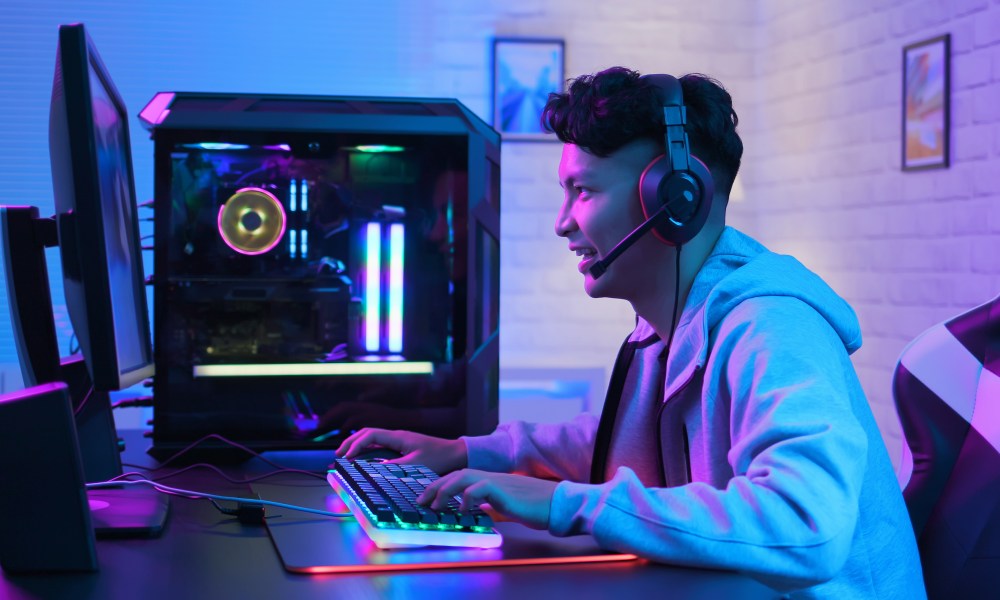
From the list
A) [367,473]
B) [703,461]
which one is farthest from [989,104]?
[367,473]

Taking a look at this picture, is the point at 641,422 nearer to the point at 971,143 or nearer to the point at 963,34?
the point at 971,143

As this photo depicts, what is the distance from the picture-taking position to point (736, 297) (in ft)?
3.27

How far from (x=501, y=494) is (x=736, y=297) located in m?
0.32

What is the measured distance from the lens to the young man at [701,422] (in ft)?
2.59

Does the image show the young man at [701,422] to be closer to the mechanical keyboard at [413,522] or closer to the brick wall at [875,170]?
the mechanical keyboard at [413,522]

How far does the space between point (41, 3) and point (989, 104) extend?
8.57ft

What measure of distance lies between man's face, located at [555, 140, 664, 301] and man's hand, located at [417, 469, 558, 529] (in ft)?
1.05

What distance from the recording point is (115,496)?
3.37ft

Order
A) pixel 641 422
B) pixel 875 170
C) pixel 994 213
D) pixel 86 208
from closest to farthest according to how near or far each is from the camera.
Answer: pixel 86 208
pixel 641 422
pixel 994 213
pixel 875 170

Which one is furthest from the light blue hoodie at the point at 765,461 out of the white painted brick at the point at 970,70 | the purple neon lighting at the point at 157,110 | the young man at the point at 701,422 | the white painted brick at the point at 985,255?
the white painted brick at the point at 970,70

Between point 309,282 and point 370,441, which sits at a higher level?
point 309,282

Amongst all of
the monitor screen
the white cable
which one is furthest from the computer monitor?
the white cable

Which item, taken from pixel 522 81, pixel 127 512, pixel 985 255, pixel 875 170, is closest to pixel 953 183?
pixel 985 255

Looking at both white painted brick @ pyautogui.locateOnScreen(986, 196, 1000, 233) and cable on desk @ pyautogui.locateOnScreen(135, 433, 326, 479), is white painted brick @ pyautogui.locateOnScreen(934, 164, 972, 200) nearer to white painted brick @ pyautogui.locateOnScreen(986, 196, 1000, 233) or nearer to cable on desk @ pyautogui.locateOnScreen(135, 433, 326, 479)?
white painted brick @ pyautogui.locateOnScreen(986, 196, 1000, 233)
